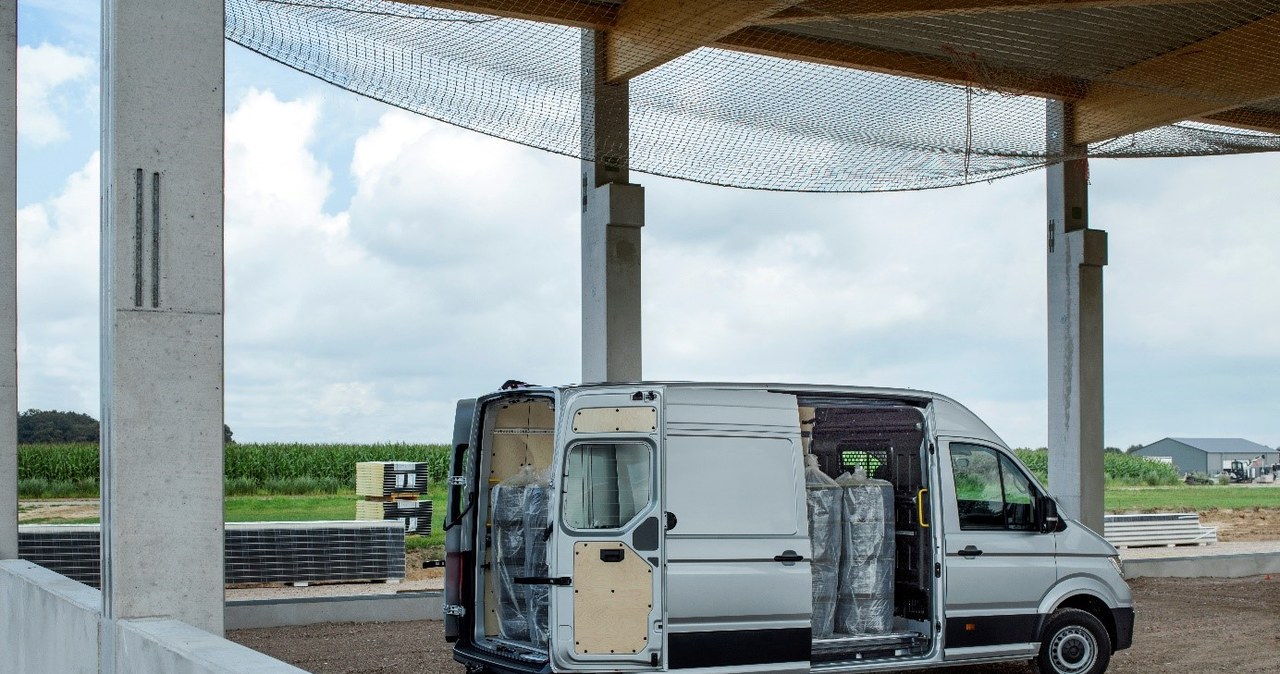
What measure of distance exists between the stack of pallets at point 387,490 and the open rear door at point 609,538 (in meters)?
14.7

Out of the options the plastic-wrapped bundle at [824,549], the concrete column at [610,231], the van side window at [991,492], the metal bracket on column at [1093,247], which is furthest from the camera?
the metal bracket on column at [1093,247]

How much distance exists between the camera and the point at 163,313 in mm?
6289

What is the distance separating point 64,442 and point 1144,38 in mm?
38429

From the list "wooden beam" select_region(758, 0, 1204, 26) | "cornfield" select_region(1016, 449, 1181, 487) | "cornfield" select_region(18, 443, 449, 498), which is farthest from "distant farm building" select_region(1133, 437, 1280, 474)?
"wooden beam" select_region(758, 0, 1204, 26)

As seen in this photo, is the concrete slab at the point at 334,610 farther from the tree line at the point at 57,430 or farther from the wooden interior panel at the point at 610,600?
the tree line at the point at 57,430

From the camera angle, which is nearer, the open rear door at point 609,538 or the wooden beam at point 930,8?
the open rear door at point 609,538

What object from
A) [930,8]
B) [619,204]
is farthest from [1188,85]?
[619,204]

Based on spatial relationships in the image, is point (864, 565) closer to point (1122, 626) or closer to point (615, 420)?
point (1122, 626)

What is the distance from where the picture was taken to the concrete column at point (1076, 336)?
1588cm

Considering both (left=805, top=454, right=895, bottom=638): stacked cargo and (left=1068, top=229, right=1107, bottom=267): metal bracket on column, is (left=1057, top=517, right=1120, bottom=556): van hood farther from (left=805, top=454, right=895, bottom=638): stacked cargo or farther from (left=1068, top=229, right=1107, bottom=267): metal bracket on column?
(left=1068, top=229, right=1107, bottom=267): metal bracket on column

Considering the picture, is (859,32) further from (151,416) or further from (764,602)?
(151,416)

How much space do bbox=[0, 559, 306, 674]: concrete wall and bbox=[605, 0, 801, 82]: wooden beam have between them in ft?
20.5

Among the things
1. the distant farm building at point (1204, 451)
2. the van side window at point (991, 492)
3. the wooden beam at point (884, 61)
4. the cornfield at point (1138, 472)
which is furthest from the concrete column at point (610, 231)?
the distant farm building at point (1204, 451)

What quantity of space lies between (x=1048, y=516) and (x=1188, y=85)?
649 cm
